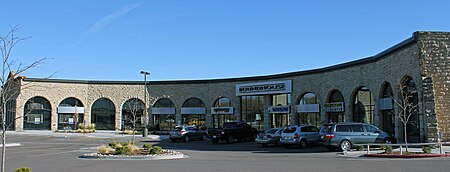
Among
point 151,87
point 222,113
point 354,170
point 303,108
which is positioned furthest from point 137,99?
point 354,170

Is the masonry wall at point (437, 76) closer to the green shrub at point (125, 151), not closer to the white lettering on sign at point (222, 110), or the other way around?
the green shrub at point (125, 151)

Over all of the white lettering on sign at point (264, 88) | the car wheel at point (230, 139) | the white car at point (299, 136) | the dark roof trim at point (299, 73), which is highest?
the dark roof trim at point (299, 73)

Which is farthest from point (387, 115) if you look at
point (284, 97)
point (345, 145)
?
point (284, 97)

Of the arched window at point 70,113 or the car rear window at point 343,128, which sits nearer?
the car rear window at point 343,128

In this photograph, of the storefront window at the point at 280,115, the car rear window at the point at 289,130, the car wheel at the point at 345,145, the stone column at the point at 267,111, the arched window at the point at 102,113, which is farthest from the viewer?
the arched window at the point at 102,113

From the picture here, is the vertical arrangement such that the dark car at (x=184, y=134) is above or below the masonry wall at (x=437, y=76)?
below

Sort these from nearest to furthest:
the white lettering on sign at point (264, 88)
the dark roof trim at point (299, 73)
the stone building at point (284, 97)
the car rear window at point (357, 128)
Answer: the car rear window at point (357, 128) < the stone building at point (284, 97) < the dark roof trim at point (299, 73) < the white lettering on sign at point (264, 88)

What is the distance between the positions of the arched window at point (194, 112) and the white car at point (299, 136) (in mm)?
22934

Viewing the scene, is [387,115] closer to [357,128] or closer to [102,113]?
[357,128]

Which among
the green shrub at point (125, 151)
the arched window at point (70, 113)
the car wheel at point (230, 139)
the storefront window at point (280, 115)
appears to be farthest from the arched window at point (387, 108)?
the arched window at point (70, 113)

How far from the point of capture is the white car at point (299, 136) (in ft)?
82.9

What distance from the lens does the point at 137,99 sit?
5009 centimetres

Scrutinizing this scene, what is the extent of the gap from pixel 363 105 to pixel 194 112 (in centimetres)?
2114

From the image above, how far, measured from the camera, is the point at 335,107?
3491 cm
